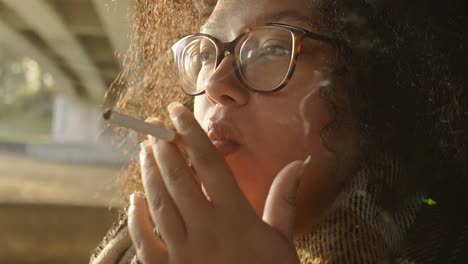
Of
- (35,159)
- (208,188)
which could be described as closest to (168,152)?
(208,188)

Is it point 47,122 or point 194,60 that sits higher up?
point 47,122

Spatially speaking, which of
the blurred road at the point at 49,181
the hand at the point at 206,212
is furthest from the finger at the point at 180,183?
the blurred road at the point at 49,181

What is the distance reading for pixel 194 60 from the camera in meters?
0.64

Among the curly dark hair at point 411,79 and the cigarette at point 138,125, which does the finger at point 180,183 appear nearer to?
the cigarette at point 138,125

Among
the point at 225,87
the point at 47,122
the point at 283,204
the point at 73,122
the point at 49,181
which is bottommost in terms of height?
the point at 283,204

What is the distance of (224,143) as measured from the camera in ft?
1.76

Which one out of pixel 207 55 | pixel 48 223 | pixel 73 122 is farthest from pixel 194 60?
pixel 73 122

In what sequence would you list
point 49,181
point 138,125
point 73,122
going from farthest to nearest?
1. point 73,122
2. point 49,181
3. point 138,125

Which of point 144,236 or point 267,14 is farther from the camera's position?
point 267,14

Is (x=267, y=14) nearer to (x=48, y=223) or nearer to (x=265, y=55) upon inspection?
(x=265, y=55)

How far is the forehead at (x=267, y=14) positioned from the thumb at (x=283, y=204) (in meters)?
A: 0.17

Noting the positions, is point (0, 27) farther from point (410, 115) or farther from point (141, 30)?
point (410, 115)

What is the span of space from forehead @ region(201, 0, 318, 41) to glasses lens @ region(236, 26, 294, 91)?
0.02m

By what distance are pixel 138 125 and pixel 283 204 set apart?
0.12 metres
